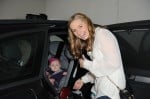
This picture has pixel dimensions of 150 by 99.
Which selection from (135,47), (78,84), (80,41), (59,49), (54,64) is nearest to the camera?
(80,41)

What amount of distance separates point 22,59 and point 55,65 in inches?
41.7

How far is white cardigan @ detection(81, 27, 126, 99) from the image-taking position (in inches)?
117

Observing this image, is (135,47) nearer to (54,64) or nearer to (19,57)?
(54,64)

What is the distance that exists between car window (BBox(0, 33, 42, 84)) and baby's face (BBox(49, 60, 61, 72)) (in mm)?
1007

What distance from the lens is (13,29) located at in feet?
8.54

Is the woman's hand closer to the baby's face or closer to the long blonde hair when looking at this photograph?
the long blonde hair

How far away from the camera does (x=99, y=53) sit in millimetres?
3021

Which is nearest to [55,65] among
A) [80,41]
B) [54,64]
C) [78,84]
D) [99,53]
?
[54,64]

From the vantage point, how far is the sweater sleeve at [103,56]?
2.96 metres

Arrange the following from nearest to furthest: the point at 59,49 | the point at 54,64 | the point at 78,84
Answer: the point at 78,84 → the point at 54,64 → the point at 59,49

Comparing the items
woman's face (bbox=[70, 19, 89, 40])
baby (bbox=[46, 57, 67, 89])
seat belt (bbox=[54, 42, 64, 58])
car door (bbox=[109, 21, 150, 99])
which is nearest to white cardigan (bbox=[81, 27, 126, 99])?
woman's face (bbox=[70, 19, 89, 40])

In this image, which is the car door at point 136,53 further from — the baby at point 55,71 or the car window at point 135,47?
the baby at point 55,71

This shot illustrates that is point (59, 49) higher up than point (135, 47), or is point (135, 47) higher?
point (135, 47)

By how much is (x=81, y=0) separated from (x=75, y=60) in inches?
171
